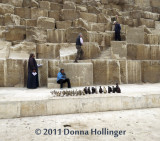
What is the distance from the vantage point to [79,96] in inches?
198

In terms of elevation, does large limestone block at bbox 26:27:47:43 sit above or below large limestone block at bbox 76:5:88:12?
below

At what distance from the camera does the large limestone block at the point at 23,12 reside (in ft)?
44.9

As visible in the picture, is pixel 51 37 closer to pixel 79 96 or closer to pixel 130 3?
pixel 79 96

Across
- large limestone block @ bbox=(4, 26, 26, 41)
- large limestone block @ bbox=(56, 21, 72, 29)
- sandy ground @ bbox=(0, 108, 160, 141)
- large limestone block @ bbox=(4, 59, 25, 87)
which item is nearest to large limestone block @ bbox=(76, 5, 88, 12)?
large limestone block @ bbox=(56, 21, 72, 29)

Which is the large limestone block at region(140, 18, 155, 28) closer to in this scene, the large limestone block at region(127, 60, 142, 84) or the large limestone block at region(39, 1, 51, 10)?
the large limestone block at region(127, 60, 142, 84)

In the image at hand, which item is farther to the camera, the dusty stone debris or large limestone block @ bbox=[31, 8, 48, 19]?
large limestone block @ bbox=[31, 8, 48, 19]

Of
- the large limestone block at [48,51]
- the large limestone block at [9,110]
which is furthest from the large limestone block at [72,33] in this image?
the large limestone block at [9,110]

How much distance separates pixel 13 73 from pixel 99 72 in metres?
4.16

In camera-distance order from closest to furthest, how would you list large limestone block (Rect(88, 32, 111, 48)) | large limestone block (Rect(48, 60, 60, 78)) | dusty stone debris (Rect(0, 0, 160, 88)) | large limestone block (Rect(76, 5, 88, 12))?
dusty stone debris (Rect(0, 0, 160, 88)) → large limestone block (Rect(48, 60, 60, 78)) → large limestone block (Rect(88, 32, 111, 48)) → large limestone block (Rect(76, 5, 88, 12))

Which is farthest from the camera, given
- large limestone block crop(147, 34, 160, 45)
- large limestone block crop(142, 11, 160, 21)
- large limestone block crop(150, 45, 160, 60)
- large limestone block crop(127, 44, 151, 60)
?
large limestone block crop(142, 11, 160, 21)

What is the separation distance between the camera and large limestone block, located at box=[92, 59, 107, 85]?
814 cm

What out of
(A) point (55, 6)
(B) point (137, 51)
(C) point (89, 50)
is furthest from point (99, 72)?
(A) point (55, 6)

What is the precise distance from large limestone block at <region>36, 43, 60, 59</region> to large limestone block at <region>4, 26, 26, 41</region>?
1.84 metres

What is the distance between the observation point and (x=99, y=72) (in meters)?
8.17
